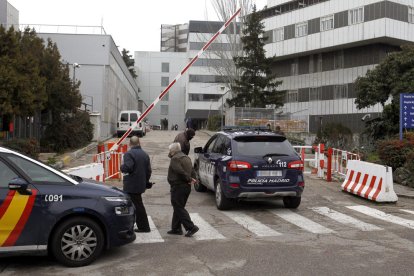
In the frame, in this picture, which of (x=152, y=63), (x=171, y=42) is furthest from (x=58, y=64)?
(x=171, y=42)

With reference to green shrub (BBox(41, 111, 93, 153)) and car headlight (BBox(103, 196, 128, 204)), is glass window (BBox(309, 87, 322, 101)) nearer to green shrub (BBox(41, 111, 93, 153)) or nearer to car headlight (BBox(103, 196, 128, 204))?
green shrub (BBox(41, 111, 93, 153))

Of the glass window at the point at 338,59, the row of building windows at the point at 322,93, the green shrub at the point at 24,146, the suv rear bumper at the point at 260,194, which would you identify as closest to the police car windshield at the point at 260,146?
the suv rear bumper at the point at 260,194

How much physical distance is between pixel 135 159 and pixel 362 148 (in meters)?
15.5

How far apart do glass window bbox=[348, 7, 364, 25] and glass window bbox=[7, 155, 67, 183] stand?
38454 millimetres

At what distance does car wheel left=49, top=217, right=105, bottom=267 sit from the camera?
246 inches

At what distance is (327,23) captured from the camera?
43.8 metres

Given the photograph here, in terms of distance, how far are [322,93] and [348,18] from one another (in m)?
7.70

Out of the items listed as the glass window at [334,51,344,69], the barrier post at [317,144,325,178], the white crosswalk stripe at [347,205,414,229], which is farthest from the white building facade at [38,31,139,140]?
the white crosswalk stripe at [347,205,414,229]

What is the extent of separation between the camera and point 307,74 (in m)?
47.8

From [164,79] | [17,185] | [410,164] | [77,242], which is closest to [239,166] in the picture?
[77,242]

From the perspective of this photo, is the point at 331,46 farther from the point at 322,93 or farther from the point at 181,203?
the point at 181,203

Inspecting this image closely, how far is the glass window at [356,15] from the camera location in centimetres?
4056

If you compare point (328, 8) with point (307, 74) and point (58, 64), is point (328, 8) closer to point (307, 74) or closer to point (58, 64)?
point (307, 74)

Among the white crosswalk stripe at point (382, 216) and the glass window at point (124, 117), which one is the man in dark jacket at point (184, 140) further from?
the glass window at point (124, 117)
